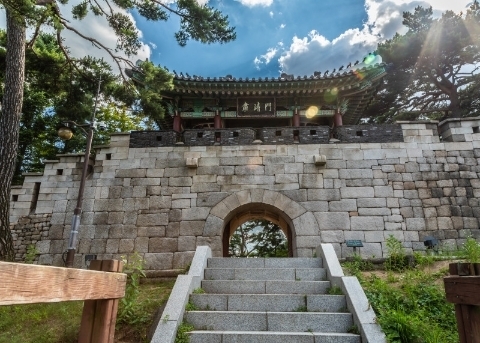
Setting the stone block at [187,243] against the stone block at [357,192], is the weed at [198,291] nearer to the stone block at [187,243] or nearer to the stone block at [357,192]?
the stone block at [187,243]

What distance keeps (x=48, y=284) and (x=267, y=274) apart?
4.16 meters

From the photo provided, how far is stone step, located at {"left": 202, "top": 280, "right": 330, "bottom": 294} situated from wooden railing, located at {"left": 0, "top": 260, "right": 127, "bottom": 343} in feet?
8.58

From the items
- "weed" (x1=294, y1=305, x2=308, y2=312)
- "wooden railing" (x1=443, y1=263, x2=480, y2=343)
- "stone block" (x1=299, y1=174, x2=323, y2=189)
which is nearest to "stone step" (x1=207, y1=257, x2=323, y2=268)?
"weed" (x1=294, y1=305, x2=308, y2=312)

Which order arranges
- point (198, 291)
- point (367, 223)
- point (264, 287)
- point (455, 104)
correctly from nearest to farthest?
1. point (198, 291)
2. point (264, 287)
3. point (367, 223)
4. point (455, 104)

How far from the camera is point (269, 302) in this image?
434 cm

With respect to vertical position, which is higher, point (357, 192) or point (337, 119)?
point (337, 119)

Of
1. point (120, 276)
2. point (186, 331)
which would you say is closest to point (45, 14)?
point (120, 276)

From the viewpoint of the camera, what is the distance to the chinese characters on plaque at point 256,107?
10008 mm

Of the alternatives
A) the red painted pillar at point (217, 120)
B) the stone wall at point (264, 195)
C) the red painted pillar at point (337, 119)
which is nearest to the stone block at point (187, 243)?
the stone wall at point (264, 195)

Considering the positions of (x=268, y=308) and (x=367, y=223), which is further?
(x=367, y=223)

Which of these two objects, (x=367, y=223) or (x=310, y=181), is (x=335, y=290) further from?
(x=310, y=181)

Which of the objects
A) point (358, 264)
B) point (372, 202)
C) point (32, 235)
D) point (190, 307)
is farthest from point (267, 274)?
point (32, 235)

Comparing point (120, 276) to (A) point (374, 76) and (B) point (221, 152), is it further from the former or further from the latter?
(A) point (374, 76)

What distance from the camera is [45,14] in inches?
186
